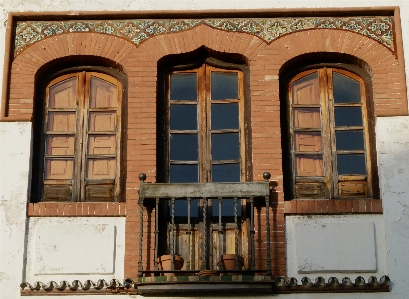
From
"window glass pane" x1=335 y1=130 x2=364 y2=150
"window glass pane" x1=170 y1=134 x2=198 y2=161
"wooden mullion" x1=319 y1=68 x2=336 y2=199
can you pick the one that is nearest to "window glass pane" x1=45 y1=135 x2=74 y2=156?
"window glass pane" x1=170 y1=134 x2=198 y2=161

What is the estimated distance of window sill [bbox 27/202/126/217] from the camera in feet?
39.3

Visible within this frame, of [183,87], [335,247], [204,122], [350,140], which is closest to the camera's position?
[335,247]

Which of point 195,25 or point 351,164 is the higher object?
point 195,25

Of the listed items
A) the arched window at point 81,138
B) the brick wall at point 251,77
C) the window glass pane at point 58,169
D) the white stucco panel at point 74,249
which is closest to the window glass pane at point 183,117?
the brick wall at point 251,77

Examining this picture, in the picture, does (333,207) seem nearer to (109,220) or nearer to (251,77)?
(251,77)

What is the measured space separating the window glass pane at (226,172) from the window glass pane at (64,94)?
1.98m

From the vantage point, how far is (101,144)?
12625mm

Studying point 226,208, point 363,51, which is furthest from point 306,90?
point 226,208

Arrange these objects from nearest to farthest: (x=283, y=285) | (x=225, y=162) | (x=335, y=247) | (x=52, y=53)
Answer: (x=283, y=285), (x=335, y=247), (x=225, y=162), (x=52, y=53)

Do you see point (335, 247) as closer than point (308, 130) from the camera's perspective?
Yes

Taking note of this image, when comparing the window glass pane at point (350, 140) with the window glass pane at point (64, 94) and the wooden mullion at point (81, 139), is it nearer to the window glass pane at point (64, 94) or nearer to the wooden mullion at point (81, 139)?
the wooden mullion at point (81, 139)

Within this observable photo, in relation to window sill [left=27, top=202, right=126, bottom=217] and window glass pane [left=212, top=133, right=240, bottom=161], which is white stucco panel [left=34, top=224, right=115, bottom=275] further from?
window glass pane [left=212, top=133, right=240, bottom=161]

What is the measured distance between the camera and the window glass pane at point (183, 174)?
1249 centimetres

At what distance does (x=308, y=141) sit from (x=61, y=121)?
3.08 metres
